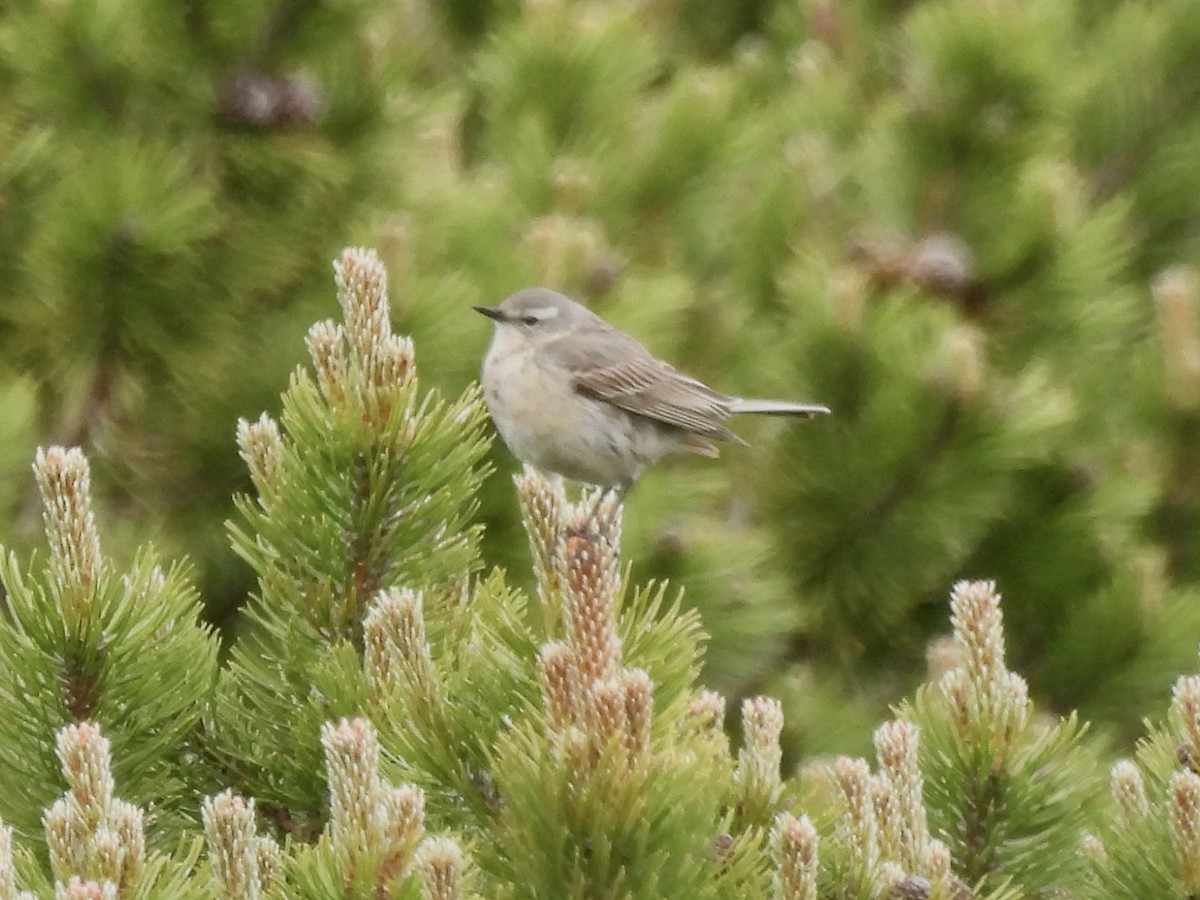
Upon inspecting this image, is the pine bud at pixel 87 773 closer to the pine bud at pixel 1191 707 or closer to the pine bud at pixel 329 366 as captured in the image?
the pine bud at pixel 329 366

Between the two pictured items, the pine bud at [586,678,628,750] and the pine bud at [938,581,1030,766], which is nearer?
the pine bud at [586,678,628,750]

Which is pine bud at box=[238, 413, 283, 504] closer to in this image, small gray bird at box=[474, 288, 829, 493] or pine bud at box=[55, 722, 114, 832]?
pine bud at box=[55, 722, 114, 832]

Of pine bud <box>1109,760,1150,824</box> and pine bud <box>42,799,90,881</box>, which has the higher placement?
pine bud <box>1109,760,1150,824</box>

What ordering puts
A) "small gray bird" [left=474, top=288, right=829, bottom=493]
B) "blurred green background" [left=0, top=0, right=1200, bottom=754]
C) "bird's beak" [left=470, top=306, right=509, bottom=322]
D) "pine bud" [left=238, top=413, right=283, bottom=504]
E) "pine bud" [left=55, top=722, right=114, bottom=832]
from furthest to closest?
"small gray bird" [left=474, top=288, right=829, bottom=493] < "bird's beak" [left=470, top=306, right=509, bottom=322] < "blurred green background" [left=0, top=0, right=1200, bottom=754] < "pine bud" [left=238, top=413, right=283, bottom=504] < "pine bud" [left=55, top=722, right=114, bottom=832]

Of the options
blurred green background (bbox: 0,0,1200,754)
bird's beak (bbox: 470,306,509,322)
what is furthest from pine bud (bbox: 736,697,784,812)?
bird's beak (bbox: 470,306,509,322)

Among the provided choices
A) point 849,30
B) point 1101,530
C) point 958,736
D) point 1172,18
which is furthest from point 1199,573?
point 958,736

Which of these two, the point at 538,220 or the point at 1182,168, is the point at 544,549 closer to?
the point at 538,220

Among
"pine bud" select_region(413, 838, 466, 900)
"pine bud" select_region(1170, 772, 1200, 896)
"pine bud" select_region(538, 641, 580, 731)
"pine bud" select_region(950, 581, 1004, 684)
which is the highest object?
"pine bud" select_region(950, 581, 1004, 684)
